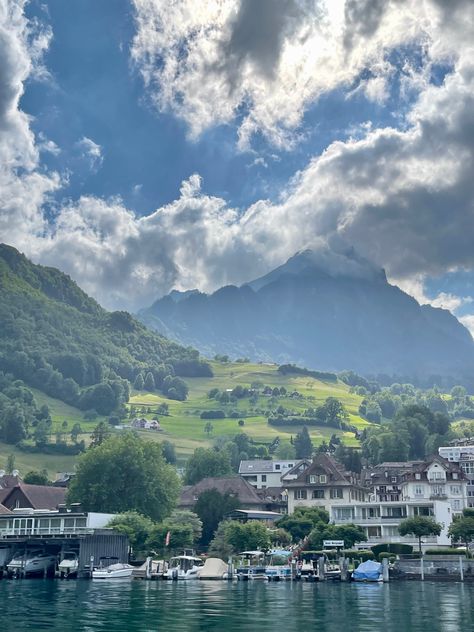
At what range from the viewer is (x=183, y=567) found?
102312 millimetres

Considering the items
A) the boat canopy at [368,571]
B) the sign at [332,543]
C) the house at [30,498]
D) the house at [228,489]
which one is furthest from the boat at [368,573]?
the house at [30,498]

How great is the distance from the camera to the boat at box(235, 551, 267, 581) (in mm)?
98688

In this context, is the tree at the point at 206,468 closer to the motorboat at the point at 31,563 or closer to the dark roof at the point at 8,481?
the dark roof at the point at 8,481

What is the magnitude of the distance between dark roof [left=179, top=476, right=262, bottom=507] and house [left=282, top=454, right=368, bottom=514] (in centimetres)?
1009

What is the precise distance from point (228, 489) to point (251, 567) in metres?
49.5

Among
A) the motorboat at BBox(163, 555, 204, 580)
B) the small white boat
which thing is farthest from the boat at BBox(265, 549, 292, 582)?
the small white boat

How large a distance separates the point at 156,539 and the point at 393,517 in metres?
44.6

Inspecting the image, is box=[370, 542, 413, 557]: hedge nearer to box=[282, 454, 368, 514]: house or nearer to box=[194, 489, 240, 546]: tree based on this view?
box=[194, 489, 240, 546]: tree

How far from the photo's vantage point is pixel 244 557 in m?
108

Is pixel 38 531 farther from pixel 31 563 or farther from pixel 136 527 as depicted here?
pixel 136 527

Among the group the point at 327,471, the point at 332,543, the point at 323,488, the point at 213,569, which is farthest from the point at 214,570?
the point at 327,471

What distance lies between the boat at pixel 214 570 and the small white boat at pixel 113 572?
35.3ft

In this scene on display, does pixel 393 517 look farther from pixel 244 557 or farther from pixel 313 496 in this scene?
pixel 244 557

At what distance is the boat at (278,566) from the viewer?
97125 mm
